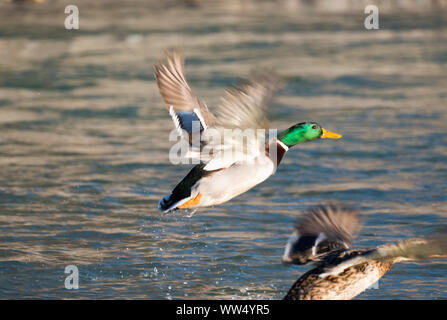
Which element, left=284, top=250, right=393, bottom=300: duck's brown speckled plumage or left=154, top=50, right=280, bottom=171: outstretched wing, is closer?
left=284, top=250, right=393, bottom=300: duck's brown speckled plumage

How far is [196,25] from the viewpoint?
55.1 feet

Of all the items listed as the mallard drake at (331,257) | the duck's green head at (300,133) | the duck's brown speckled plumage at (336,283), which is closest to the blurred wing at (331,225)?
the mallard drake at (331,257)

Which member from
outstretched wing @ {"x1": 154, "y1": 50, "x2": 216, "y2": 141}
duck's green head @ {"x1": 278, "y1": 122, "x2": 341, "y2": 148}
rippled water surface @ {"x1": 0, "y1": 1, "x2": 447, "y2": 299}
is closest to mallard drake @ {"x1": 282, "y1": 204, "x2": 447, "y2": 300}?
rippled water surface @ {"x1": 0, "y1": 1, "x2": 447, "y2": 299}

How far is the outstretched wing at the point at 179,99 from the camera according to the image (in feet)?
17.4

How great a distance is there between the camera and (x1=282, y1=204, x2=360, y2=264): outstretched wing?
457cm

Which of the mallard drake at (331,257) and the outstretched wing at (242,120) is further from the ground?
the outstretched wing at (242,120)

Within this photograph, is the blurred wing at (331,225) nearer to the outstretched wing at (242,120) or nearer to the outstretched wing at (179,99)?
the outstretched wing at (242,120)

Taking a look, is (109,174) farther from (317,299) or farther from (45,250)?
(317,299)

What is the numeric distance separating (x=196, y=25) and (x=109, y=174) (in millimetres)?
9339

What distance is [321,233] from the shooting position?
4.66m

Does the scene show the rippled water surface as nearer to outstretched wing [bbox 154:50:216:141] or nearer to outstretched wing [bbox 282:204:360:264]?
outstretched wing [bbox 282:204:360:264]
